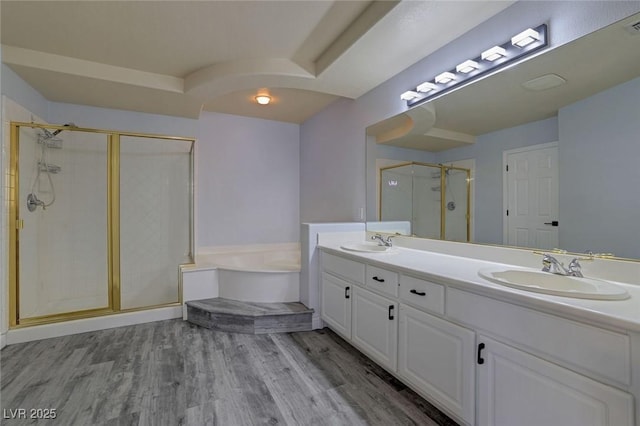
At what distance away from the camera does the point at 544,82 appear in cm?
160

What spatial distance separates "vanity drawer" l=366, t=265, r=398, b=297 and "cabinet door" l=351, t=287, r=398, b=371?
59 millimetres

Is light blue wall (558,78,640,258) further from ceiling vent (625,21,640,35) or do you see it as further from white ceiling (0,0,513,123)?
white ceiling (0,0,513,123)

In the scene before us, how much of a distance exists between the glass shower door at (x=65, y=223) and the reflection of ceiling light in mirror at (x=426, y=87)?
3.31m

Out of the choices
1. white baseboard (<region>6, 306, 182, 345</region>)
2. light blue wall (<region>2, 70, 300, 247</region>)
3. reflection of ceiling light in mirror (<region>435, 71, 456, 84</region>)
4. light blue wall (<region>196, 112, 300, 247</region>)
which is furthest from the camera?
light blue wall (<region>196, 112, 300, 247</region>)

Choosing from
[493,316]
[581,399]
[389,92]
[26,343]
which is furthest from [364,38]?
[26,343]

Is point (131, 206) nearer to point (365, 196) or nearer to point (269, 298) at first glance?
point (269, 298)

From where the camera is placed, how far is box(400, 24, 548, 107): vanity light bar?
1.56 m


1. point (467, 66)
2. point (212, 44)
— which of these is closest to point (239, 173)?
point (212, 44)

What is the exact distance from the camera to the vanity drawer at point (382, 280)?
6.09ft

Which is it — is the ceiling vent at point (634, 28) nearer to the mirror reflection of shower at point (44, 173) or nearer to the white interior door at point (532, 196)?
the white interior door at point (532, 196)

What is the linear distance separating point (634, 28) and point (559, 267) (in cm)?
109

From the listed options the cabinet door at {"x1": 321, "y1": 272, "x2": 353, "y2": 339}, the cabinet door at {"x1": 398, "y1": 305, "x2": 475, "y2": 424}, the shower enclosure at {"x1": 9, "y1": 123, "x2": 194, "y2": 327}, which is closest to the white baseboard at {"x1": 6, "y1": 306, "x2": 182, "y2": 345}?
the shower enclosure at {"x1": 9, "y1": 123, "x2": 194, "y2": 327}

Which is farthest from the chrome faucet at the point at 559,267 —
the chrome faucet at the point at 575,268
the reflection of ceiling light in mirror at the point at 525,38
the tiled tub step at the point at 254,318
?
the tiled tub step at the point at 254,318

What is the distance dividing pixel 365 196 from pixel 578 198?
175 centimetres
